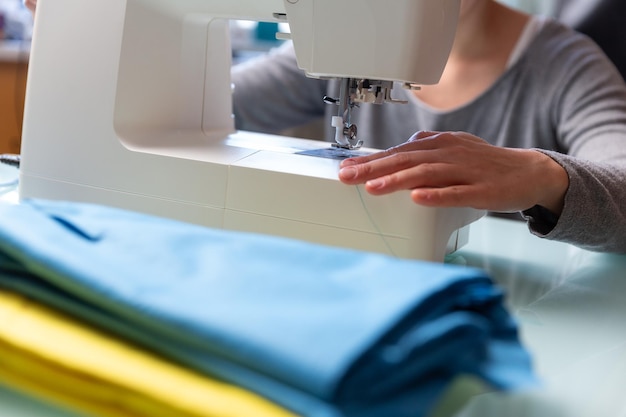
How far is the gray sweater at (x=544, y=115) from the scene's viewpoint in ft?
2.78

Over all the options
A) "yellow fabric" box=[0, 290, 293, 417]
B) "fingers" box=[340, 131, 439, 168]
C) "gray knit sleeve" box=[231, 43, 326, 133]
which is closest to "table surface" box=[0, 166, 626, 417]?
"yellow fabric" box=[0, 290, 293, 417]

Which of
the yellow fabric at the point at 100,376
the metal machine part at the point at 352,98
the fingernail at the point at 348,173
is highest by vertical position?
the metal machine part at the point at 352,98

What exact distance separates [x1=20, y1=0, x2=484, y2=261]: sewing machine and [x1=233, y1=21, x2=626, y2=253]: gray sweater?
0.46 feet

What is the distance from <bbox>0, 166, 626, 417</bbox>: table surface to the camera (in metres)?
0.48

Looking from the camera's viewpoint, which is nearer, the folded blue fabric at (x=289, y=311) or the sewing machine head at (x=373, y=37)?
→ the folded blue fabric at (x=289, y=311)

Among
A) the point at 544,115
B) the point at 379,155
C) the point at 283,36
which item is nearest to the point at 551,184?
the point at 379,155

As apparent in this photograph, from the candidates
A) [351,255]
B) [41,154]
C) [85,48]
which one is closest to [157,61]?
[85,48]

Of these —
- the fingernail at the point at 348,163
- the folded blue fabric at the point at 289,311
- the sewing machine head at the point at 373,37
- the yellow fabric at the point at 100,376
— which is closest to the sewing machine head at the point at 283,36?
the sewing machine head at the point at 373,37

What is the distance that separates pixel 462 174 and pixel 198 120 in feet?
1.51

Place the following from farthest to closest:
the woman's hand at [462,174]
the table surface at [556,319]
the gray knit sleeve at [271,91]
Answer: the gray knit sleeve at [271,91], the woman's hand at [462,174], the table surface at [556,319]

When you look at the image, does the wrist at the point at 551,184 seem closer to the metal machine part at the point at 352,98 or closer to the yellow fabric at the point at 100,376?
the metal machine part at the point at 352,98

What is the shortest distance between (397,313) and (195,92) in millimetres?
→ 739

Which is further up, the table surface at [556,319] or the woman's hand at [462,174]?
the woman's hand at [462,174]

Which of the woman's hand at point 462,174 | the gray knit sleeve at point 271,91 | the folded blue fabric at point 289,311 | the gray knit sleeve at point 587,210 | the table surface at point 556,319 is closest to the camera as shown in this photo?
the folded blue fabric at point 289,311
